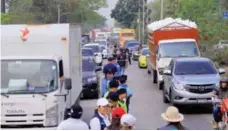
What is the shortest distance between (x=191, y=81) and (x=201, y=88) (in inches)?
15.8

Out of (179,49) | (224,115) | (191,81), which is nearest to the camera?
(224,115)

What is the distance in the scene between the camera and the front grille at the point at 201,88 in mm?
18953

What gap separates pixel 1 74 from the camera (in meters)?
13.6

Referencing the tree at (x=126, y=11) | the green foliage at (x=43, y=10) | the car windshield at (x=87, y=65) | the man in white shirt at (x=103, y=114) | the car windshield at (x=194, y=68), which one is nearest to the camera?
the man in white shirt at (x=103, y=114)

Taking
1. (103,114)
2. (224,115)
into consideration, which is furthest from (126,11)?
(103,114)

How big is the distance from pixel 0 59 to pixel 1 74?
42 cm

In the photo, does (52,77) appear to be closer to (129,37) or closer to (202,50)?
(202,50)

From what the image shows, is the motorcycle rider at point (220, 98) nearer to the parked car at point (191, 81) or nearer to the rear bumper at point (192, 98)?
the parked car at point (191, 81)

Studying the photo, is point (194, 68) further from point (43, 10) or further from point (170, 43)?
point (43, 10)

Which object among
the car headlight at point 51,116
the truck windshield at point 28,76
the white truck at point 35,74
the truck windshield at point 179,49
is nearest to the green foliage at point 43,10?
the truck windshield at point 179,49

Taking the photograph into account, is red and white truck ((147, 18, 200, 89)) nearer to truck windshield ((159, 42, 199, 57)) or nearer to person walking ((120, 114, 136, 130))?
truck windshield ((159, 42, 199, 57))

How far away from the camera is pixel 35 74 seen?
13617 millimetres

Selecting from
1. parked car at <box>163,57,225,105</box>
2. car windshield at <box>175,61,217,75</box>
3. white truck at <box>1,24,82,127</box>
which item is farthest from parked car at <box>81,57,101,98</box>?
white truck at <box>1,24,82,127</box>

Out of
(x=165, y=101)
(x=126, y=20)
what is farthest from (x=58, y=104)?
(x=126, y=20)
